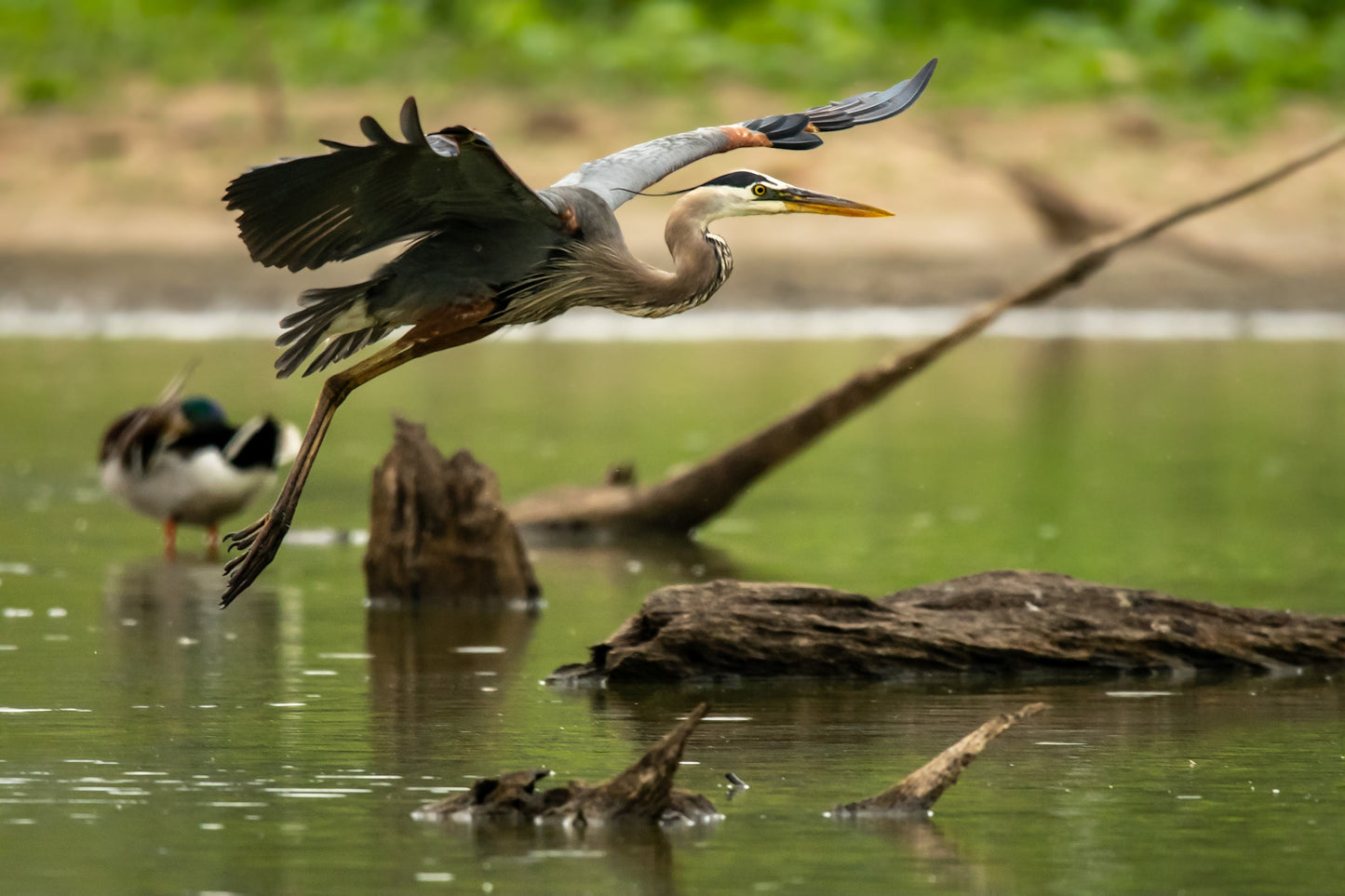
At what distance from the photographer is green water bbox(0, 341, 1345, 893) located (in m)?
7.30

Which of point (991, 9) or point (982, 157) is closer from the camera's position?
point (982, 157)

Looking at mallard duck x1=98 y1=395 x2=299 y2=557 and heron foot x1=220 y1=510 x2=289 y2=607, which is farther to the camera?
mallard duck x1=98 y1=395 x2=299 y2=557

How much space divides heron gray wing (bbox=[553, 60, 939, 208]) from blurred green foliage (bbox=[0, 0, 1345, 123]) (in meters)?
29.2

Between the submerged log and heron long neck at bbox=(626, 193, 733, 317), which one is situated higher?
heron long neck at bbox=(626, 193, 733, 317)

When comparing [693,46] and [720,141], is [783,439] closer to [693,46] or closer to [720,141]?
[720,141]

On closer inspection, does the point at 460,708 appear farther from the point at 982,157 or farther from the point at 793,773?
the point at 982,157

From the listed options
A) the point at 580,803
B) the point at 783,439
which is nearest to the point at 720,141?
the point at 580,803

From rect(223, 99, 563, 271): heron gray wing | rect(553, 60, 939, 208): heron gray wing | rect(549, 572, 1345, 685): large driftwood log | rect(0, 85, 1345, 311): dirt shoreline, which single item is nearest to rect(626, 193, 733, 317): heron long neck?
rect(553, 60, 939, 208): heron gray wing

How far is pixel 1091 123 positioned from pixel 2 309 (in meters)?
16.5

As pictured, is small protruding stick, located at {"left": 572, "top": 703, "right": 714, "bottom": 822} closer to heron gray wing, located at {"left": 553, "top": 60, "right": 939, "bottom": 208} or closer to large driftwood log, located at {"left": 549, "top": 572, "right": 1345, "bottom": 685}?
heron gray wing, located at {"left": 553, "top": 60, "right": 939, "bottom": 208}

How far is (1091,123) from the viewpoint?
38312 millimetres

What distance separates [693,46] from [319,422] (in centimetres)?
3179

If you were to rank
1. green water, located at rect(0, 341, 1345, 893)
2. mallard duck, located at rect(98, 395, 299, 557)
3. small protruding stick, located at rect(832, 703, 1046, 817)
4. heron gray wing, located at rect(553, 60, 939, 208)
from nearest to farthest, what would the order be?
green water, located at rect(0, 341, 1345, 893) < small protruding stick, located at rect(832, 703, 1046, 817) < heron gray wing, located at rect(553, 60, 939, 208) < mallard duck, located at rect(98, 395, 299, 557)

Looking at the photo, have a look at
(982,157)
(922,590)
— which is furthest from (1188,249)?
(922,590)
